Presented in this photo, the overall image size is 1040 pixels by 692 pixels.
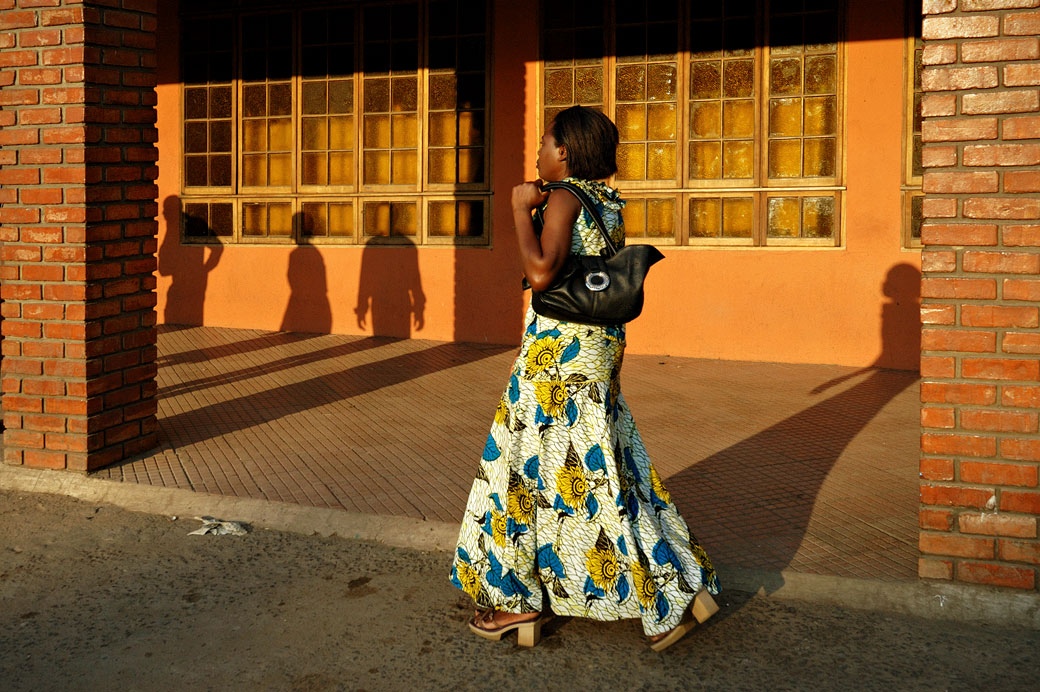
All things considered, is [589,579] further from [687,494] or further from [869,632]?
[687,494]

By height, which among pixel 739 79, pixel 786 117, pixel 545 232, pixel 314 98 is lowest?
pixel 545 232

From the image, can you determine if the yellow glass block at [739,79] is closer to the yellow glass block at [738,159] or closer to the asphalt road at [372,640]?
the yellow glass block at [738,159]

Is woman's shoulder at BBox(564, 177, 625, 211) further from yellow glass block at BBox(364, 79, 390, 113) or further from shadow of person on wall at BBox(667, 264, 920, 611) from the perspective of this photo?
yellow glass block at BBox(364, 79, 390, 113)

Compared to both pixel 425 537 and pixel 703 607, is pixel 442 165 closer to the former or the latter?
pixel 425 537

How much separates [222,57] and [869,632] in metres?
10.6

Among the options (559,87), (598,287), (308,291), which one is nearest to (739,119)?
(559,87)

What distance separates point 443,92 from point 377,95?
789mm

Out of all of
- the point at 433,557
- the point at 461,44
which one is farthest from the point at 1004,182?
the point at 461,44

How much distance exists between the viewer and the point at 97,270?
5.93m

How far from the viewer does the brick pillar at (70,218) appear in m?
5.83

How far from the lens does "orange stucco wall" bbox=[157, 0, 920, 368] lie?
9.68 m

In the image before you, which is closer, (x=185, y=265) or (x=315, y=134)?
(x=315, y=134)

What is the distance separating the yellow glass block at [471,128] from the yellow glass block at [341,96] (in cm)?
134

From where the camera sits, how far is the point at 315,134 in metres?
12.0
